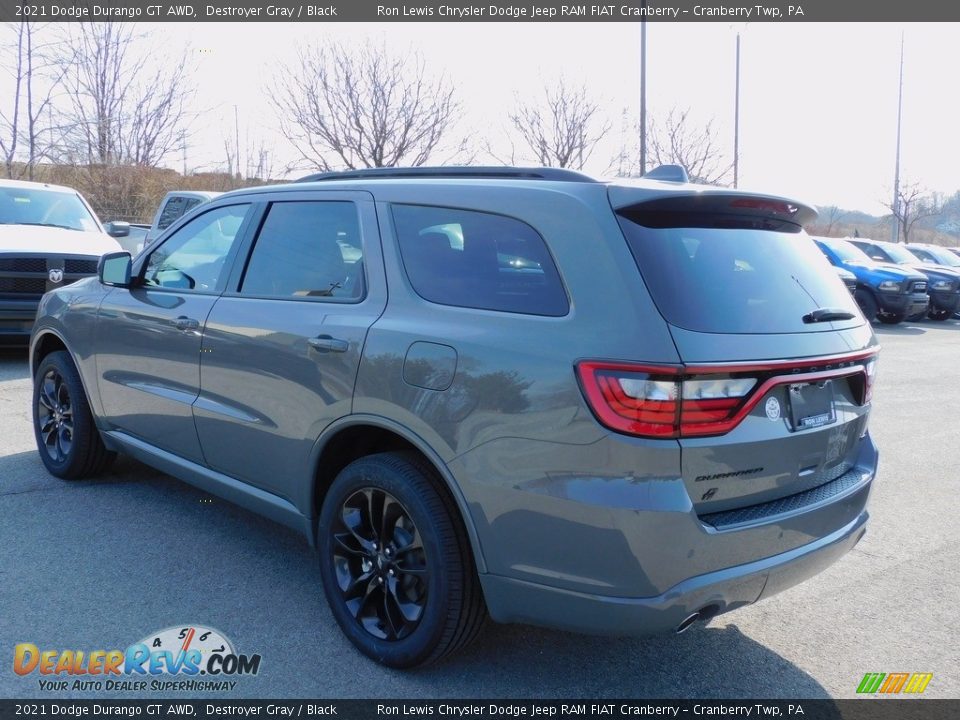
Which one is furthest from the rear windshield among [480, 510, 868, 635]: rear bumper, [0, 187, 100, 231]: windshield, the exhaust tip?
[0, 187, 100, 231]: windshield

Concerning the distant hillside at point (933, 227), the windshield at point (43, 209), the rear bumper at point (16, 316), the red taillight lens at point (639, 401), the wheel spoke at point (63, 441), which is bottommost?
the wheel spoke at point (63, 441)

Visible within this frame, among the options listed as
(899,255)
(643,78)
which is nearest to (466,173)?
(643,78)

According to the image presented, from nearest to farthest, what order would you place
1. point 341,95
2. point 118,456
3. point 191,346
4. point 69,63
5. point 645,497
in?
point 645,497, point 191,346, point 118,456, point 69,63, point 341,95

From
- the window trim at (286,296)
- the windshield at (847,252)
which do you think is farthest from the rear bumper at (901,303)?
the window trim at (286,296)

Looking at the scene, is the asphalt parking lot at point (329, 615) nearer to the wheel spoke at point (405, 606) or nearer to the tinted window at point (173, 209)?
the wheel spoke at point (405, 606)

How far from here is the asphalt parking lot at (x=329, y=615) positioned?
10.3 ft

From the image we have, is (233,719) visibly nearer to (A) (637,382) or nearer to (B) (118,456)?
(A) (637,382)

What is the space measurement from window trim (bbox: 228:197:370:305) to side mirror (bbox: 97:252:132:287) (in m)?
1.01

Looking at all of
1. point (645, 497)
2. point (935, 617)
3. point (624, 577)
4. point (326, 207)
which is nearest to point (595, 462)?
point (645, 497)

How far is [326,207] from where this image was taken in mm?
3738

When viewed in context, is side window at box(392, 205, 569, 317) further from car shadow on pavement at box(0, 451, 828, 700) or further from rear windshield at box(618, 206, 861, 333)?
car shadow on pavement at box(0, 451, 828, 700)

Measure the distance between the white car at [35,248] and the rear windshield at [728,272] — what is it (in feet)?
26.0

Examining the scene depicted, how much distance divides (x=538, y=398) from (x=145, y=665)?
72.8 inches

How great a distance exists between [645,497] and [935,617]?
6.88 feet
